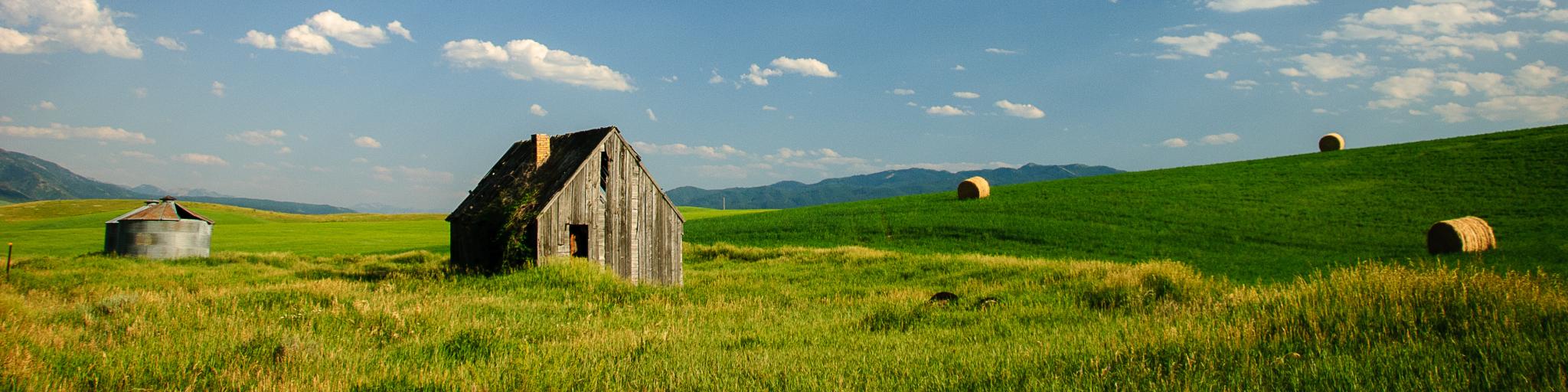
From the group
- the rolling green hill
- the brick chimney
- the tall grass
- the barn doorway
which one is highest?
the brick chimney

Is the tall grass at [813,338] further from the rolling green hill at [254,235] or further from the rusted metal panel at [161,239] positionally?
the rolling green hill at [254,235]

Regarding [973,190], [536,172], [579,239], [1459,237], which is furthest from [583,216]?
[973,190]

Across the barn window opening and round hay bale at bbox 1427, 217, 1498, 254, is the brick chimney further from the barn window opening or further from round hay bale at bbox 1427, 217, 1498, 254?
round hay bale at bbox 1427, 217, 1498, 254

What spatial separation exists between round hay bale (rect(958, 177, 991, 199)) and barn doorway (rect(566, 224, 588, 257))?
31.1m

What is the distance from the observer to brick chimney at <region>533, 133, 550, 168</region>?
21859 mm

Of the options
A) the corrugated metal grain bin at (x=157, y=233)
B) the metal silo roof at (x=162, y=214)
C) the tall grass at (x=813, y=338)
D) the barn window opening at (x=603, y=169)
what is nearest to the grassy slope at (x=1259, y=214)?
the tall grass at (x=813, y=338)

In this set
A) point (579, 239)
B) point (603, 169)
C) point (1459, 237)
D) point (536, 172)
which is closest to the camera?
point (603, 169)

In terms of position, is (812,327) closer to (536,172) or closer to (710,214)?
→ (536,172)

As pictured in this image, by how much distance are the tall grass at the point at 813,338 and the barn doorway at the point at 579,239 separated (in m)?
5.08

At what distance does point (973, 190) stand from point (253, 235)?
46532 millimetres

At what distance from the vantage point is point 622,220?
1958cm

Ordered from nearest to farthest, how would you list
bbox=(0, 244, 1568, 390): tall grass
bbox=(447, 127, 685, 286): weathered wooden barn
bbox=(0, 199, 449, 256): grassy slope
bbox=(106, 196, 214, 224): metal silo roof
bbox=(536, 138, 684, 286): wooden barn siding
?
1. bbox=(0, 244, 1568, 390): tall grass
2. bbox=(447, 127, 685, 286): weathered wooden barn
3. bbox=(536, 138, 684, 286): wooden barn siding
4. bbox=(106, 196, 214, 224): metal silo roof
5. bbox=(0, 199, 449, 256): grassy slope

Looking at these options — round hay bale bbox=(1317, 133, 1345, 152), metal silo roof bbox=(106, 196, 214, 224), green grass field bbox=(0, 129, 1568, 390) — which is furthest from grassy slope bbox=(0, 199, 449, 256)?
round hay bale bbox=(1317, 133, 1345, 152)

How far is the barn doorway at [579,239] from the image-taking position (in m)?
19.1
